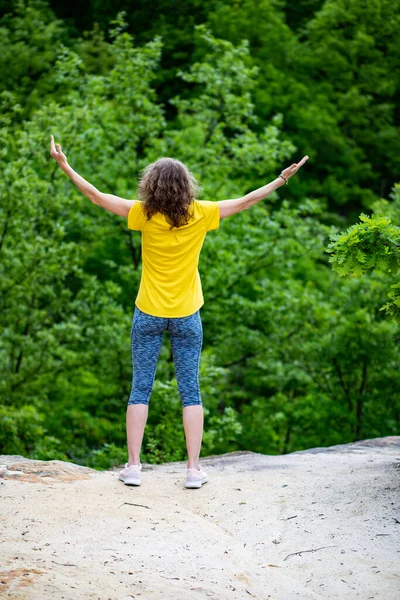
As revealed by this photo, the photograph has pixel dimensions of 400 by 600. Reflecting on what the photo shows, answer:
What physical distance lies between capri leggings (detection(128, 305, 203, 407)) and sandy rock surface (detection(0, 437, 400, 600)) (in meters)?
0.56

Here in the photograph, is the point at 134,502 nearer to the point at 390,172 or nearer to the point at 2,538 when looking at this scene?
the point at 2,538

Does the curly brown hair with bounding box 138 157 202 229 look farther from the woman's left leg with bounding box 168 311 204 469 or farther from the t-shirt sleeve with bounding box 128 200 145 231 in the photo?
the woman's left leg with bounding box 168 311 204 469

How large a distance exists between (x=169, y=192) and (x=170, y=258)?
1.24ft

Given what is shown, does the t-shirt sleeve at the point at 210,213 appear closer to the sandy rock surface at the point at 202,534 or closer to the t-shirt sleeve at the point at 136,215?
the t-shirt sleeve at the point at 136,215

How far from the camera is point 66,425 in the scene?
15219 millimetres

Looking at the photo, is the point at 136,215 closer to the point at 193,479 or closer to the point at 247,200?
the point at 247,200

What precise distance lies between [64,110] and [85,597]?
36.7 ft

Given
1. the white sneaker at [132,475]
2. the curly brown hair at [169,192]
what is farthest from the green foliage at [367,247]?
the white sneaker at [132,475]

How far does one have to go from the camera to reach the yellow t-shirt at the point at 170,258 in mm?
4703

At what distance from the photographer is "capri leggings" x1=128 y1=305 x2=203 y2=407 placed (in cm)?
475

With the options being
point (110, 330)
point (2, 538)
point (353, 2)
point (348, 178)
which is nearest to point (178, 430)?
point (110, 330)

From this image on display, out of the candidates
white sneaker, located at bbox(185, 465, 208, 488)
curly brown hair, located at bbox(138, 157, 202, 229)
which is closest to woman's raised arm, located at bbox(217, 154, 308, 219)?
curly brown hair, located at bbox(138, 157, 202, 229)

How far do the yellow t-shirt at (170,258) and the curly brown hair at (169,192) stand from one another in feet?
0.14

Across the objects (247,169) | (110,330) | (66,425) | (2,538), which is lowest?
(66,425)
